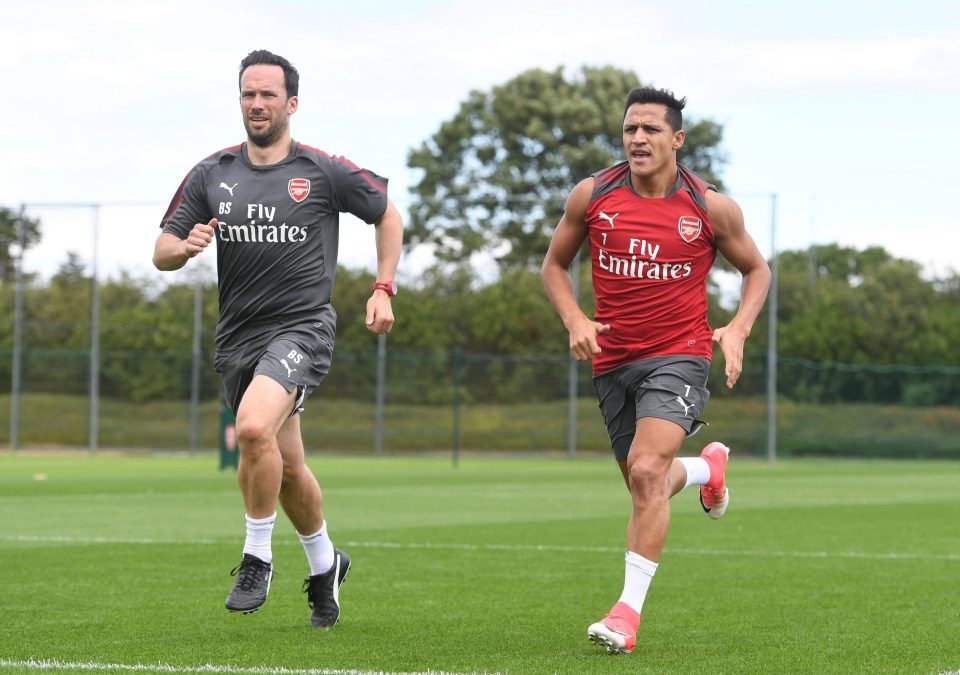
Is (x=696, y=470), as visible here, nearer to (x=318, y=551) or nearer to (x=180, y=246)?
(x=318, y=551)

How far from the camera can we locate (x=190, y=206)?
6.91m

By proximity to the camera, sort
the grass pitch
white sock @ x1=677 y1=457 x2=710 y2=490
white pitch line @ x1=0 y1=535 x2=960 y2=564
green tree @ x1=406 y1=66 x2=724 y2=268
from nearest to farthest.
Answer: the grass pitch
white sock @ x1=677 y1=457 x2=710 y2=490
white pitch line @ x1=0 y1=535 x2=960 y2=564
green tree @ x1=406 y1=66 x2=724 y2=268

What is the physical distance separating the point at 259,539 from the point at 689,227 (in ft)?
7.18

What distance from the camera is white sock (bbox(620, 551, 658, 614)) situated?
6206 millimetres

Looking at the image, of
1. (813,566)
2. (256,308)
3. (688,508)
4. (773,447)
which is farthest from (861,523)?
(773,447)

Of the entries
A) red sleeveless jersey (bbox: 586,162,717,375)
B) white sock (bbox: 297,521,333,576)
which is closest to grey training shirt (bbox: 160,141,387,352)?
white sock (bbox: 297,521,333,576)

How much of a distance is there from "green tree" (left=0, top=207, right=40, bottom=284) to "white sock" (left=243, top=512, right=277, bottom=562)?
32378 mm

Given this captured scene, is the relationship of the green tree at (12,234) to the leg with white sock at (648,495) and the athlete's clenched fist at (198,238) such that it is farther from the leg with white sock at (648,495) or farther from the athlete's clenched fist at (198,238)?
the leg with white sock at (648,495)

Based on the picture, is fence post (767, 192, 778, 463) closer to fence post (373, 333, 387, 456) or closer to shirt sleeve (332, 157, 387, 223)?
fence post (373, 333, 387, 456)

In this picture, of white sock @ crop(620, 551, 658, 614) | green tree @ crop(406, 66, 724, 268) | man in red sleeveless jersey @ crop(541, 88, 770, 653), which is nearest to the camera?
white sock @ crop(620, 551, 658, 614)

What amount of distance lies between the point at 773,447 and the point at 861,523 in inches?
828

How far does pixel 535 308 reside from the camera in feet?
124

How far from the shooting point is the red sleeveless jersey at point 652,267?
675 cm

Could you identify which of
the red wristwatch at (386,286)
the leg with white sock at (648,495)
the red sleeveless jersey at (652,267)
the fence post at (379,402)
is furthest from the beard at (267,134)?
the fence post at (379,402)
